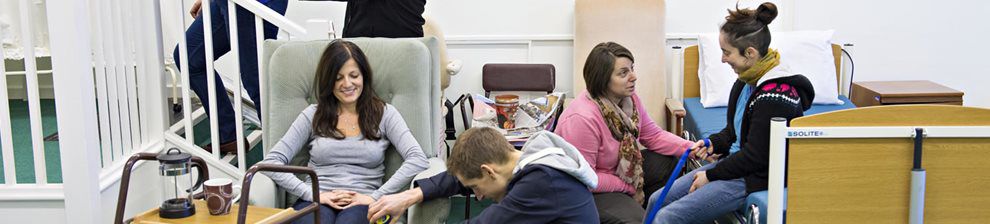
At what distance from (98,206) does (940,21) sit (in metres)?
4.13

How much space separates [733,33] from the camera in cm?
278

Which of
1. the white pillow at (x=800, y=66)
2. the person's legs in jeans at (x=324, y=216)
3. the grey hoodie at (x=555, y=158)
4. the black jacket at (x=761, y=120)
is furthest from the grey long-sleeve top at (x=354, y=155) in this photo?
the white pillow at (x=800, y=66)

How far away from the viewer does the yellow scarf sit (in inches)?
107

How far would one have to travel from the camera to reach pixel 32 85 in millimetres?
2695

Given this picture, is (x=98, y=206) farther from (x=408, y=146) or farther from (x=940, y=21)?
(x=940, y=21)

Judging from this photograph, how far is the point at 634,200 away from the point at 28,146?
3.21 metres

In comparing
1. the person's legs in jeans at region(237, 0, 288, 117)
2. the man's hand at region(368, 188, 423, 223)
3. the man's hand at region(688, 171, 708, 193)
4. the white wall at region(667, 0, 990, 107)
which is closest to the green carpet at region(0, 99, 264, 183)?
the person's legs in jeans at region(237, 0, 288, 117)

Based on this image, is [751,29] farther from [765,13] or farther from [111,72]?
[111,72]

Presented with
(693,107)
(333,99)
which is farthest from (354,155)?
(693,107)

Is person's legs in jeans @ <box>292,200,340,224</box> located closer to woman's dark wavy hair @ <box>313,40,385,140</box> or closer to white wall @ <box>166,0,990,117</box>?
woman's dark wavy hair @ <box>313,40,385,140</box>

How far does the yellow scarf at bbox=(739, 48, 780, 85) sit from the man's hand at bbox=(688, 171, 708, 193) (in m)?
0.32

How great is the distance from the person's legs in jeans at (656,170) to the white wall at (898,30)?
1.72 metres

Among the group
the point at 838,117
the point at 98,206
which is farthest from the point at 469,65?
the point at 838,117

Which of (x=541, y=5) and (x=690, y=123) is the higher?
(x=541, y=5)
